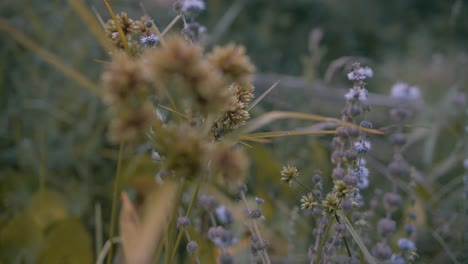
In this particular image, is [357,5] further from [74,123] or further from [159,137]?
[159,137]

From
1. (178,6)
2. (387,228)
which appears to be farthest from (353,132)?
(178,6)

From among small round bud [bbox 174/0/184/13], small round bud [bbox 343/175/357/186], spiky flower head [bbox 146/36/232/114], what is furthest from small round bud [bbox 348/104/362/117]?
spiky flower head [bbox 146/36/232/114]

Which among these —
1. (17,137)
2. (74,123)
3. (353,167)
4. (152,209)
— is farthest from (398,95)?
(152,209)

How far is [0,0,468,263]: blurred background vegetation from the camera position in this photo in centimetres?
150

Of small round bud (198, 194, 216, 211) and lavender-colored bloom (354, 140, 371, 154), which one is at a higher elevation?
lavender-colored bloom (354, 140, 371, 154)

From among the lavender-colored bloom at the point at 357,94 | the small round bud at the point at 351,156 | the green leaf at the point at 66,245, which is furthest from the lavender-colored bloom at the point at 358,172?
the green leaf at the point at 66,245

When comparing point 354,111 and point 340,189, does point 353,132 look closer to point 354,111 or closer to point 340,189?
point 354,111

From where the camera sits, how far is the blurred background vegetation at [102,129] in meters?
1.50

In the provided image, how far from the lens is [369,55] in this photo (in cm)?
357

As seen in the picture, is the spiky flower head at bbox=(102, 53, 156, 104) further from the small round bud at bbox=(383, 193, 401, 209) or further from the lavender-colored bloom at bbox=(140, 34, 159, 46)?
the small round bud at bbox=(383, 193, 401, 209)

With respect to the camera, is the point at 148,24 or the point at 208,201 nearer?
the point at 148,24

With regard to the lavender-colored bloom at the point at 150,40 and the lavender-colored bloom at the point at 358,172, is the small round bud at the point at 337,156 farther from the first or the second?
the lavender-colored bloom at the point at 150,40

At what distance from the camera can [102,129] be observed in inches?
79.0

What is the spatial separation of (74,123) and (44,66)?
403mm
